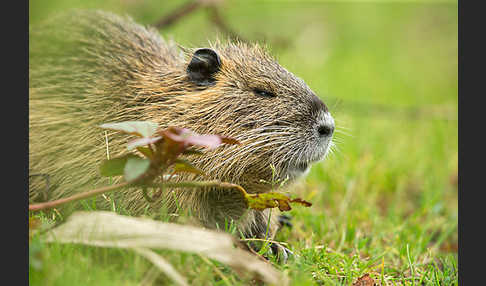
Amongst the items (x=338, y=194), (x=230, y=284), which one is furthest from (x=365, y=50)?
(x=230, y=284)

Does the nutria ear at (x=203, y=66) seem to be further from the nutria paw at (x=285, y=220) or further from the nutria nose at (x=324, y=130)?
the nutria paw at (x=285, y=220)

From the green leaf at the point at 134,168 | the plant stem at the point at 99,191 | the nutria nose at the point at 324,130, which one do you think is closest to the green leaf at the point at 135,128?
the green leaf at the point at 134,168

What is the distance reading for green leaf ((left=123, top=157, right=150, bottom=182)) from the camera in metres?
2.28

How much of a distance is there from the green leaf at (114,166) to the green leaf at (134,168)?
12 cm

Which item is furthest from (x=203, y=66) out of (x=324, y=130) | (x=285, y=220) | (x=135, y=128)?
(x=285, y=220)

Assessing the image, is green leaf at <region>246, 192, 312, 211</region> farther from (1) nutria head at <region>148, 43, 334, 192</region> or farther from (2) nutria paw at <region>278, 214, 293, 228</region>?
(2) nutria paw at <region>278, 214, 293, 228</region>

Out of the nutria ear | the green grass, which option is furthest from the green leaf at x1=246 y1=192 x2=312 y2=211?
the nutria ear

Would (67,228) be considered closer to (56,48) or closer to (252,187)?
(252,187)

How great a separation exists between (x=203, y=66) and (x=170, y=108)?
1.11 ft

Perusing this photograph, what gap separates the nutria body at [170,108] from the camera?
308 centimetres

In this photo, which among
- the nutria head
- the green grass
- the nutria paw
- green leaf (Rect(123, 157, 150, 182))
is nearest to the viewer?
green leaf (Rect(123, 157, 150, 182))

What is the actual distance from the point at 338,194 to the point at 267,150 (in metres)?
1.90

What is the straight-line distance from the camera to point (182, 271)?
2.29m

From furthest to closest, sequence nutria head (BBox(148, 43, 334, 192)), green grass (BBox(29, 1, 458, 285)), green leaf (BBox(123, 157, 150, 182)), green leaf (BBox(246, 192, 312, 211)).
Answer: nutria head (BBox(148, 43, 334, 192)), green leaf (BBox(246, 192, 312, 211)), green grass (BBox(29, 1, 458, 285)), green leaf (BBox(123, 157, 150, 182))
